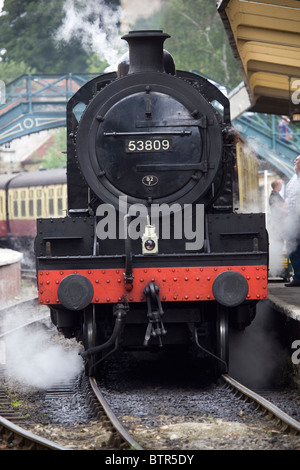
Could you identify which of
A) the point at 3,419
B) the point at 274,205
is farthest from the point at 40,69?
the point at 3,419

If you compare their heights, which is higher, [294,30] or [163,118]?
[294,30]

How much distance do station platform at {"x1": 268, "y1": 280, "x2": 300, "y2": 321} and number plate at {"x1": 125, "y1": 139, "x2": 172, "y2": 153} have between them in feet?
5.54

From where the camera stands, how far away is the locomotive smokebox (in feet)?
22.6

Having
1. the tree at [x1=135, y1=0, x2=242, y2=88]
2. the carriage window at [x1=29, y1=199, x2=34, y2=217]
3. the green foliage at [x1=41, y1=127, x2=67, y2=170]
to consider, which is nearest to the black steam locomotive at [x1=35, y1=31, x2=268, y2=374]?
the carriage window at [x1=29, y1=199, x2=34, y2=217]

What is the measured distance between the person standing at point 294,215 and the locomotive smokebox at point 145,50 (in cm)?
251

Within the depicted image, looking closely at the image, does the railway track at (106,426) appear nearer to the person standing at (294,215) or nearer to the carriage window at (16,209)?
the person standing at (294,215)

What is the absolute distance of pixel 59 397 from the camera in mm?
6535

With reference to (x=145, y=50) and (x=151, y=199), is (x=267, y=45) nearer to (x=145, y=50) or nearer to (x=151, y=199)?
(x=145, y=50)

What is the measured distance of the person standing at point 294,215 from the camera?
882 cm

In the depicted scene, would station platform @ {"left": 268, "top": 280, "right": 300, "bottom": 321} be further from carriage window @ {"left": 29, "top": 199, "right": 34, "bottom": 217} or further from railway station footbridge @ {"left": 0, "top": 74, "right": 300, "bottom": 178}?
carriage window @ {"left": 29, "top": 199, "right": 34, "bottom": 217}

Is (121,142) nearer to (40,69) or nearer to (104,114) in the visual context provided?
(104,114)

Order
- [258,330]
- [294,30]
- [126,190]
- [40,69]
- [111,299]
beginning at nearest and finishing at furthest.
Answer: [111,299], [126,190], [294,30], [258,330], [40,69]

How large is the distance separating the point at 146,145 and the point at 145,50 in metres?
0.83
